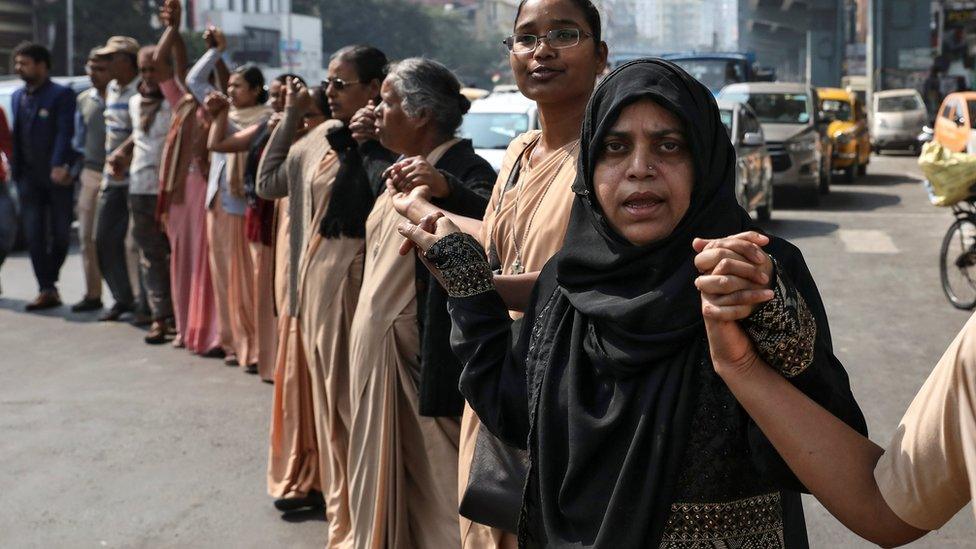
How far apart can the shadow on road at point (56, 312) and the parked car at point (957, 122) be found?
1422 centimetres

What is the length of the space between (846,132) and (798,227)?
7951mm

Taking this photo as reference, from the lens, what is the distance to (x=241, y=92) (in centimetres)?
823

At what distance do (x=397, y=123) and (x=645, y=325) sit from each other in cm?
237

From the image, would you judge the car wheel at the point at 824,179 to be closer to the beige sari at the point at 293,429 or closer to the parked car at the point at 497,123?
the parked car at the point at 497,123

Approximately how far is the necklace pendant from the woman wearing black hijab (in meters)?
0.68

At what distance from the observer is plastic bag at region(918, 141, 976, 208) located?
366 inches

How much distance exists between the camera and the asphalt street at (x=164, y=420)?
5187 mm

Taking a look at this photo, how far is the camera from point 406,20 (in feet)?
327

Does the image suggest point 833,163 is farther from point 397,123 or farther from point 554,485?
point 554,485

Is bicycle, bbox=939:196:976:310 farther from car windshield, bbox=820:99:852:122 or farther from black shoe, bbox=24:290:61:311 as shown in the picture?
car windshield, bbox=820:99:852:122

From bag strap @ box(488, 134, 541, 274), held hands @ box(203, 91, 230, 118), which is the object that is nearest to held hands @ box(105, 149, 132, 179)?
held hands @ box(203, 91, 230, 118)

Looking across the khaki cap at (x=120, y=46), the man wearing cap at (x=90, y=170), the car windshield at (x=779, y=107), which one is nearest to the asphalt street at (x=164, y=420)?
the man wearing cap at (x=90, y=170)

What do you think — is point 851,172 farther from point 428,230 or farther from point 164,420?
point 428,230

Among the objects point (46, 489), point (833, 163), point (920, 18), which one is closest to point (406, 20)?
point (920, 18)
